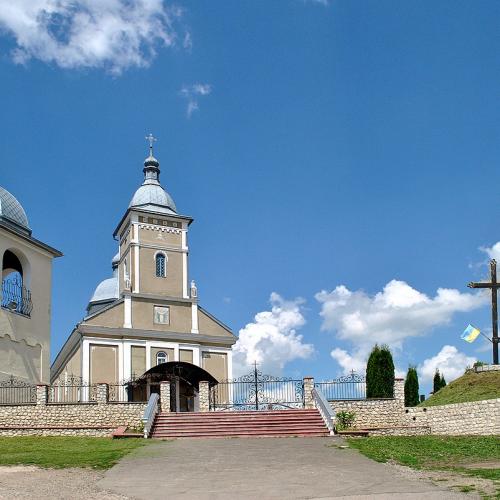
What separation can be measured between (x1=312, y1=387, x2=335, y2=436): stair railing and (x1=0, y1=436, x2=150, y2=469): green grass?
567 centimetres

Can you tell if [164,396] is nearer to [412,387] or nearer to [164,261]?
[412,387]

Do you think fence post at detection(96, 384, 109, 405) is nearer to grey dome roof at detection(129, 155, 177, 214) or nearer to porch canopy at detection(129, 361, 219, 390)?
porch canopy at detection(129, 361, 219, 390)

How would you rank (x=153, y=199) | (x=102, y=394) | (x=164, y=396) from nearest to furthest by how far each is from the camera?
1. (x=102, y=394)
2. (x=164, y=396)
3. (x=153, y=199)

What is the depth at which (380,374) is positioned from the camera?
2719cm

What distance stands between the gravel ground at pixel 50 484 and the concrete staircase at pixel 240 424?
840 cm

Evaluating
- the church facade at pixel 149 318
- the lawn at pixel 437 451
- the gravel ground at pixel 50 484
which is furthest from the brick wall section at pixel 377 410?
the church facade at pixel 149 318

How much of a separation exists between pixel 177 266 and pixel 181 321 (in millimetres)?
3045

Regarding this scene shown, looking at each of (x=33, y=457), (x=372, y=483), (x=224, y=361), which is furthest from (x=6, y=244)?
(x=372, y=483)

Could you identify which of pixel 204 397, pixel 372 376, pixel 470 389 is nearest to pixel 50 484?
pixel 204 397

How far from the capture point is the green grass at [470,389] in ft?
82.9

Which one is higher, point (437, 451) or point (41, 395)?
point (41, 395)

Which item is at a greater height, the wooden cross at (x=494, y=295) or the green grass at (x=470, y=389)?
the wooden cross at (x=494, y=295)

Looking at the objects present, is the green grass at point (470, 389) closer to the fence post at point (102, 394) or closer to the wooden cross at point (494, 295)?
the wooden cross at point (494, 295)

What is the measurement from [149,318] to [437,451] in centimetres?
2363
